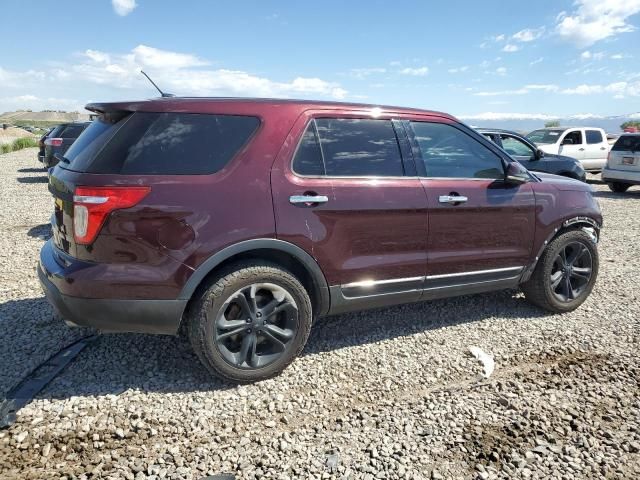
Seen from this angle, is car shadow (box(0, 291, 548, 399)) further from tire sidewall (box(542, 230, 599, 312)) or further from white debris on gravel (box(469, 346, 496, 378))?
white debris on gravel (box(469, 346, 496, 378))

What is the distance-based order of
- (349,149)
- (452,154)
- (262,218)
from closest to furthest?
(262,218), (349,149), (452,154)

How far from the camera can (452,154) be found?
3.80 m

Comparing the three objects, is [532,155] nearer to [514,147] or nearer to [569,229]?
[514,147]

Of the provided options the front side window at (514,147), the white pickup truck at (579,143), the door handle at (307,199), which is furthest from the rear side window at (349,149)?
the white pickup truck at (579,143)

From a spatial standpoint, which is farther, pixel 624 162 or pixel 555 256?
pixel 624 162

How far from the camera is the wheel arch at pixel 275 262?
284cm

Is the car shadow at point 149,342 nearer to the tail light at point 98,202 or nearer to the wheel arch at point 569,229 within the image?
the wheel arch at point 569,229

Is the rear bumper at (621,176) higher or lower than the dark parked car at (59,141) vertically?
lower

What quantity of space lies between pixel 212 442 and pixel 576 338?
10.0ft

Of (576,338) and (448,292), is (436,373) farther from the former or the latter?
(576,338)

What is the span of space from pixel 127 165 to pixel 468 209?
2.50 m

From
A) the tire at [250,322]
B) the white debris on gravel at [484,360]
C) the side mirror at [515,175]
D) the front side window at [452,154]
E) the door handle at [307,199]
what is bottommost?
the white debris on gravel at [484,360]

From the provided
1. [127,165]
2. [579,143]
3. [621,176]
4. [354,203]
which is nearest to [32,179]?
[127,165]

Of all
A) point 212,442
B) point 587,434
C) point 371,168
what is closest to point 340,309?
point 371,168
